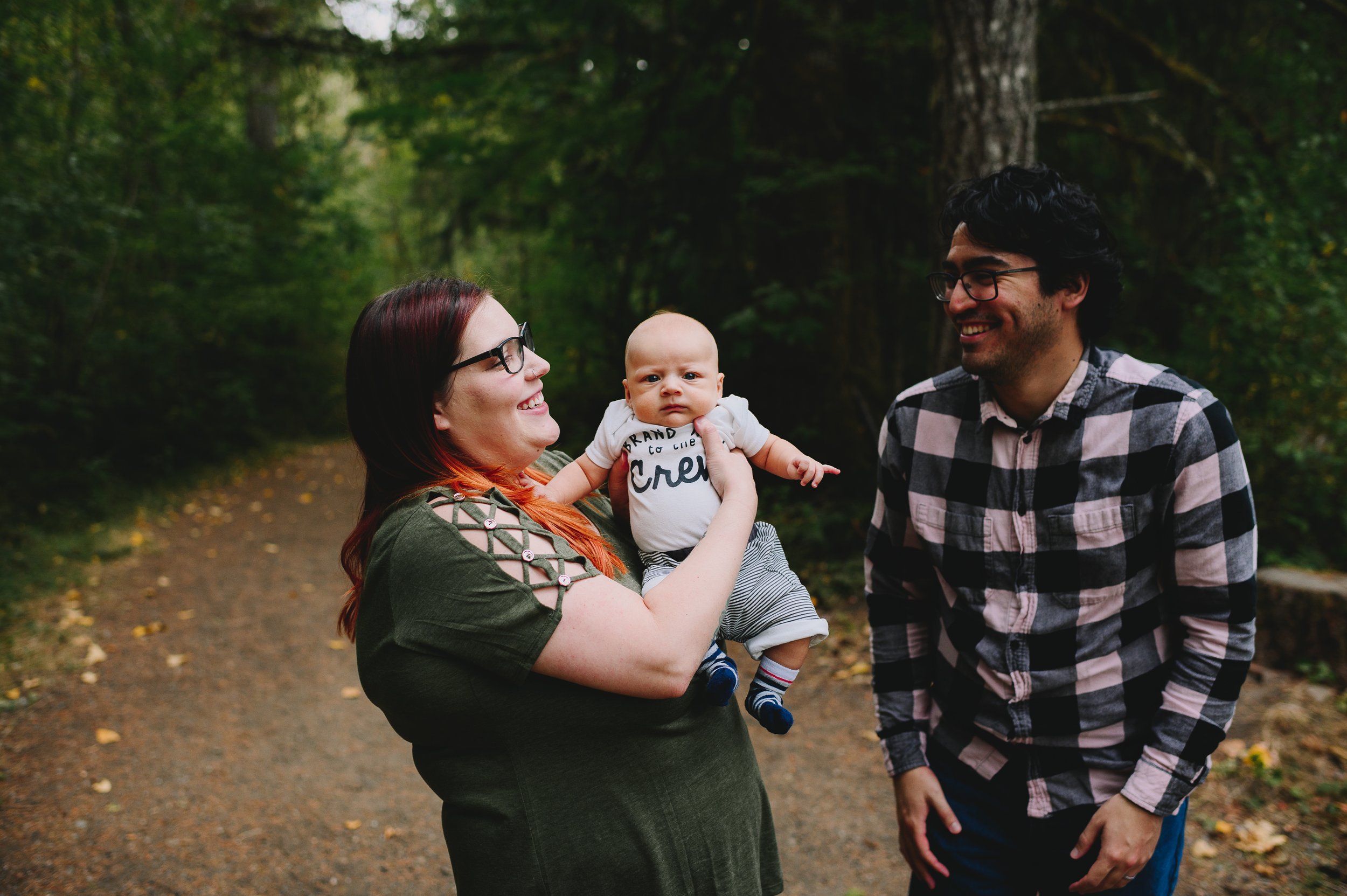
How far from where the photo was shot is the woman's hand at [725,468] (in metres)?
1.73

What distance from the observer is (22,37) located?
709cm

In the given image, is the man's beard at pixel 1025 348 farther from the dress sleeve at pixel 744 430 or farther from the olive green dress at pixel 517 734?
the olive green dress at pixel 517 734

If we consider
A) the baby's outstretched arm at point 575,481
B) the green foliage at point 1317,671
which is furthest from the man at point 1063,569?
the green foliage at point 1317,671

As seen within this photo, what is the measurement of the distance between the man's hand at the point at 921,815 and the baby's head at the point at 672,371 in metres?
1.13

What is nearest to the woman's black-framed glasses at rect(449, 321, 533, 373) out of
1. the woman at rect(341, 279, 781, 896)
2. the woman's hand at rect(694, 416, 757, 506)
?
the woman at rect(341, 279, 781, 896)

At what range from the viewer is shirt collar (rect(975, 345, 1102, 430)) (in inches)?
76.0

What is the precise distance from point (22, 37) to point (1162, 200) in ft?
32.1

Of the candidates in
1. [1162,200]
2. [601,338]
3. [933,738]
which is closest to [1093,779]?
[933,738]

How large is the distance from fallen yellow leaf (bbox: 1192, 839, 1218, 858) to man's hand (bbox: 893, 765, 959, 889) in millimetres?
2106

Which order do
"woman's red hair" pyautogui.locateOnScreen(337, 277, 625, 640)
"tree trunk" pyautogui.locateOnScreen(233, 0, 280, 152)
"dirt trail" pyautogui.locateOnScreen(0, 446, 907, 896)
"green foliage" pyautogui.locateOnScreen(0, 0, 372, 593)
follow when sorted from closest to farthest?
1. "woman's red hair" pyautogui.locateOnScreen(337, 277, 625, 640)
2. "dirt trail" pyautogui.locateOnScreen(0, 446, 907, 896)
3. "green foliage" pyautogui.locateOnScreen(0, 0, 372, 593)
4. "tree trunk" pyautogui.locateOnScreen(233, 0, 280, 152)

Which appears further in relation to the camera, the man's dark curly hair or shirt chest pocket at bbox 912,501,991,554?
shirt chest pocket at bbox 912,501,991,554

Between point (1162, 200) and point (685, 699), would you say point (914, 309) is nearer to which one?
point (1162, 200)

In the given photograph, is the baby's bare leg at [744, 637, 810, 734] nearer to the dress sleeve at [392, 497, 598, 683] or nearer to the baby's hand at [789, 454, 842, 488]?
the baby's hand at [789, 454, 842, 488]

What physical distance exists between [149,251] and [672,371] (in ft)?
36.2
